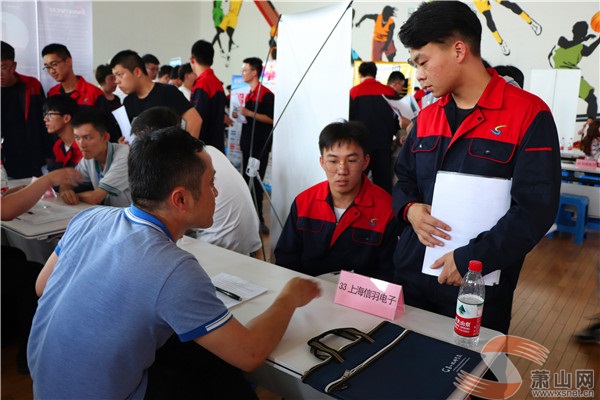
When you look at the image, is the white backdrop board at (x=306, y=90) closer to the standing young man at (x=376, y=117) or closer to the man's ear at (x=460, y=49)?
the man's ear at (x=460, y=49)

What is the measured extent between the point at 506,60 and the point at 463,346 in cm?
571

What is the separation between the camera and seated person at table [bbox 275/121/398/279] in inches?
73.4

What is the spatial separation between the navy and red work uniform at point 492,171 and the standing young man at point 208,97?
2.63m

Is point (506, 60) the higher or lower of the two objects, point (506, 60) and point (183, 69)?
the higher

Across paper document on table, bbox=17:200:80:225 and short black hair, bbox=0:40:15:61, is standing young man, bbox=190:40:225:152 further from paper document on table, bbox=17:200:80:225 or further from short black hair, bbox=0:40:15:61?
paper document on table, bbox=17:200:80:225

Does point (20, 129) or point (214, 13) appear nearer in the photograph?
point (20, 129)

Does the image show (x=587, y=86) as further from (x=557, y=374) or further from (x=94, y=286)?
(x=94, y=286)

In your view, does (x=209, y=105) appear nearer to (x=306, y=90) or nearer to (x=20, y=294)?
(x=306, y=90)

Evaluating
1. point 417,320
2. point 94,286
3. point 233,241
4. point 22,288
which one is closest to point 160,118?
point 233,241

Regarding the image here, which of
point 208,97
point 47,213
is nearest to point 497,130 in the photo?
point 47,213

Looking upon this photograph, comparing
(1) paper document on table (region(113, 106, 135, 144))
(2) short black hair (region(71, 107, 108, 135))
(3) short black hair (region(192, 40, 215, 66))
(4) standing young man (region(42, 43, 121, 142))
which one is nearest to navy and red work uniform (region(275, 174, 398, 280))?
(2) short black hair (region(71, 107, 108, 135))

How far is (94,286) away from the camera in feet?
3.21

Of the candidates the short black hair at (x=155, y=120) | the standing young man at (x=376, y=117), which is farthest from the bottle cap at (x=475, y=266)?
the standing young man at (x=376, y=117)

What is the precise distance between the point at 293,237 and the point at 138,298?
1030 mm
